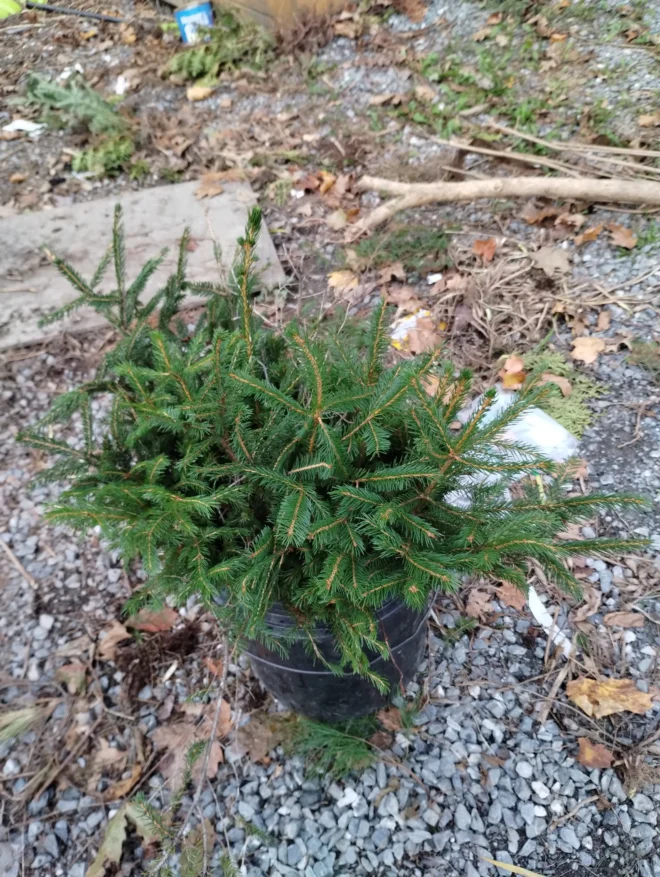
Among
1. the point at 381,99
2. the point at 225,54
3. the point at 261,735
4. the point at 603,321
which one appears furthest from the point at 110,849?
the point at 225,54

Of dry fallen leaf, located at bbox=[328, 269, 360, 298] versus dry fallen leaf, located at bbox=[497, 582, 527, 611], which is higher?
dry fallen leaf, located at bbox=[328, 269, 360, 298]

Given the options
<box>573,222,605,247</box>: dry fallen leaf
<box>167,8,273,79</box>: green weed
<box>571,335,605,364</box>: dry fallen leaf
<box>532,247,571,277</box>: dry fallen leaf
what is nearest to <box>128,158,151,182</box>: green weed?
<box>167,8,273,79</box>: green weed

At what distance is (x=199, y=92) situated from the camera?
17.8ft

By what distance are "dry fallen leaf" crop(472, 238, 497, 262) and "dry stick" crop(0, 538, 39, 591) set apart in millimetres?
2990

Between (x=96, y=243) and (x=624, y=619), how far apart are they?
153 inches

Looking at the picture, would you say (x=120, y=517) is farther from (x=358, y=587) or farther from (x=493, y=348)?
(x=493, y=348)

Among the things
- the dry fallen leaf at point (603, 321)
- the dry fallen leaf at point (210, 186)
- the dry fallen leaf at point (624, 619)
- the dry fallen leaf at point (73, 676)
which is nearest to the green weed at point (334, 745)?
the dry fallen leaf at point (73, 676)

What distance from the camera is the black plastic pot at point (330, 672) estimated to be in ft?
5.83

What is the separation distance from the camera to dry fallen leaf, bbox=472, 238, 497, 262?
3.71 meters

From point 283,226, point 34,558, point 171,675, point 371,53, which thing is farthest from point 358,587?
point 371,53

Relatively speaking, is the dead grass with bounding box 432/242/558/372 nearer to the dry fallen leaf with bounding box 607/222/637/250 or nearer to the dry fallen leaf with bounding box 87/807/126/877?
the dry fallen leaf with bounding box 607/222/637/250

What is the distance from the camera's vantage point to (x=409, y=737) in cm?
226

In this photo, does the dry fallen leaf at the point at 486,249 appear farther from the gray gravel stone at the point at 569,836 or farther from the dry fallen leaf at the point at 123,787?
the dry fallen leaf at the point at 123,787

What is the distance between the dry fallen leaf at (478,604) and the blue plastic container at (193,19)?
5.72 meters
